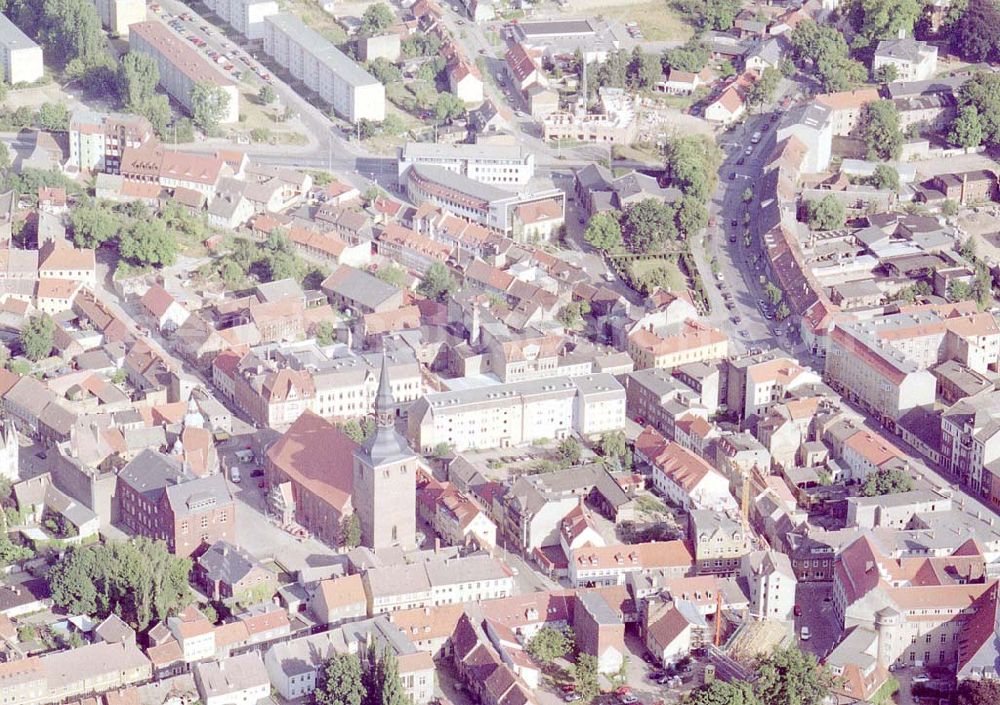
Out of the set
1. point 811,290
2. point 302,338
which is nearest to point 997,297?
point 811,290

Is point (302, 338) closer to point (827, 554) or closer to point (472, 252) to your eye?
point (472, 252)

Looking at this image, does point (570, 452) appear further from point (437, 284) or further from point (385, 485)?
point (437, 284)

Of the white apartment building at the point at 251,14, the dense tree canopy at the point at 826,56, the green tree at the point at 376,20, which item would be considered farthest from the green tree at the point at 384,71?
the dense tree canopy at the point at 826,56

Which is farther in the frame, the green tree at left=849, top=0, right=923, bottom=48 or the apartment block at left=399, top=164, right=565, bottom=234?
the green tree at left=849, top=0, right=923, bottom=48

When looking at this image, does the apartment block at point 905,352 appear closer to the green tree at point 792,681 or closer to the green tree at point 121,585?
the green tree at point 792,681

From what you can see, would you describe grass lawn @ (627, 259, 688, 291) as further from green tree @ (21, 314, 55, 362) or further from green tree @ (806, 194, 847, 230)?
green tree @ (21, 314, 55, 362)

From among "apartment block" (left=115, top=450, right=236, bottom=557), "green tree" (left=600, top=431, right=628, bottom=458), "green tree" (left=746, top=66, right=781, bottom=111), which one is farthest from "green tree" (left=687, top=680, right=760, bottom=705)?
"green tree" (left=746, top=66, right=781, bottom=111)

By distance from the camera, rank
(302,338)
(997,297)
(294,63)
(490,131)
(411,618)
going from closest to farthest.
Answer: (411,618) → (302,338) → (997,297) → (490,131) → (294,63)

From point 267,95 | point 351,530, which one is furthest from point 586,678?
point 267,95
